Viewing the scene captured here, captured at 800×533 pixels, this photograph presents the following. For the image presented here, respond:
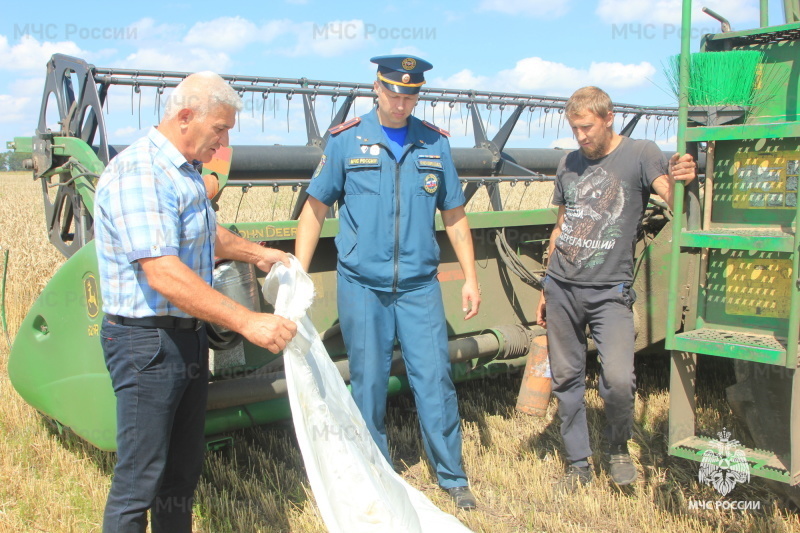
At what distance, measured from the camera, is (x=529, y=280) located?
451 centimetres

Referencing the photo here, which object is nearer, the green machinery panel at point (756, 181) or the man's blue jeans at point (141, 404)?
the man's blue jeans at point (141, 404)

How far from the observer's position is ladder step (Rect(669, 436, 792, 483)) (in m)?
2.52

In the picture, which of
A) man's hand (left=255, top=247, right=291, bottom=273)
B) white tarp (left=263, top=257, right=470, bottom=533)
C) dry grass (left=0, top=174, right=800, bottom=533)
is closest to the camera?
white tarp (left=263, top=257, right=470, bottom=533)

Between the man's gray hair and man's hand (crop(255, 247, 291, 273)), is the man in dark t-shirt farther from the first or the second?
the man's gray hair

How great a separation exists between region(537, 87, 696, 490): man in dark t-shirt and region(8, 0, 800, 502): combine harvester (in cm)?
26

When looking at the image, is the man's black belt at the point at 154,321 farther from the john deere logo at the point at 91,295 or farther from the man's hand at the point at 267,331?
the john deere logo at the point at 91,295

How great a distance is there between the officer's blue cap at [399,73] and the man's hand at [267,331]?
1.30 meters

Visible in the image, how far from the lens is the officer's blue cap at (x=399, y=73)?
3.21 metres

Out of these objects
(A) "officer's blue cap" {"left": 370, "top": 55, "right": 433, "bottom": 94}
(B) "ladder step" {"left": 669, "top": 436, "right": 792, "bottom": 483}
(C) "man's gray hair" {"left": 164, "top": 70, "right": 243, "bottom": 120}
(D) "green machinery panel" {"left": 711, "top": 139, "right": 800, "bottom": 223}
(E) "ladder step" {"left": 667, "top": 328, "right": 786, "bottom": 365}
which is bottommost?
(B) "ladder step" {"left": 669, "top": 436, "right": 792, "bottom": 483}

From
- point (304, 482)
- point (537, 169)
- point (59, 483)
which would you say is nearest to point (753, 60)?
point (304, 482)

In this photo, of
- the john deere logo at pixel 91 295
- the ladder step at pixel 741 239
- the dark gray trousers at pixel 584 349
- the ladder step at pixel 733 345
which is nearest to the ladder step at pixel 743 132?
the ladder step at pixel 741 239

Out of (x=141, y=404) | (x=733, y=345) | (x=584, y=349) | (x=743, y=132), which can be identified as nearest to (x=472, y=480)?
(x=584, y=349)

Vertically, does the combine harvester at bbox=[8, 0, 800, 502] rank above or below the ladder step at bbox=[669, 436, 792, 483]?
above

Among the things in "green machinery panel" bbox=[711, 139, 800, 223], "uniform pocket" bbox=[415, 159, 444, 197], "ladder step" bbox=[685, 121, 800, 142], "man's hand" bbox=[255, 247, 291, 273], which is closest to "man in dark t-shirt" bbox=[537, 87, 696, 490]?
"green machinery panel" bbox=[711, 139, 800, 223]
